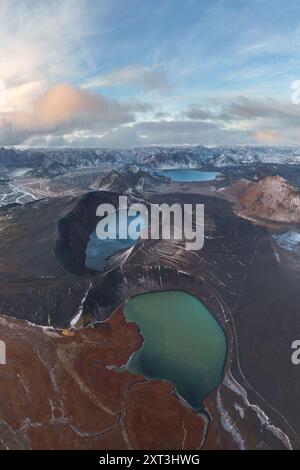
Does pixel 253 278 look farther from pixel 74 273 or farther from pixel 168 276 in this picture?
pixel 74 273

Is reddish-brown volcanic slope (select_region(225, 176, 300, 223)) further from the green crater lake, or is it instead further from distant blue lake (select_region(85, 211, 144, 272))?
the green crater lake

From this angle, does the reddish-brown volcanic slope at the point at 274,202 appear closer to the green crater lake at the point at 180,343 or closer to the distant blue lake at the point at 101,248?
the distant blue lake at the point at 101,248

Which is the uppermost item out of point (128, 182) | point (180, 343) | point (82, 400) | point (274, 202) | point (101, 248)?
point (128, 182)

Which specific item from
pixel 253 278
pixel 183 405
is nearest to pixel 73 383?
pixel 183 405

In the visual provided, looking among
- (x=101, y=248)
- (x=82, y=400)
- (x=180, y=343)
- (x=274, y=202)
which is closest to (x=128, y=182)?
(x=274, y=202)

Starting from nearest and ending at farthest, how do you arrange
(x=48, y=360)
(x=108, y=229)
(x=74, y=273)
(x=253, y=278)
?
(x=48, y=360) < (x=74, y=273) < (x=253, y=278) < (x=108, y=229)

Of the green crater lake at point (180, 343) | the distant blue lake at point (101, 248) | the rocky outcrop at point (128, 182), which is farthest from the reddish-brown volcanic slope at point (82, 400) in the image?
the rocky outcrop at point (128, 182)

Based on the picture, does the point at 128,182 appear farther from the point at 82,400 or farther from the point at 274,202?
the point at 82,400
